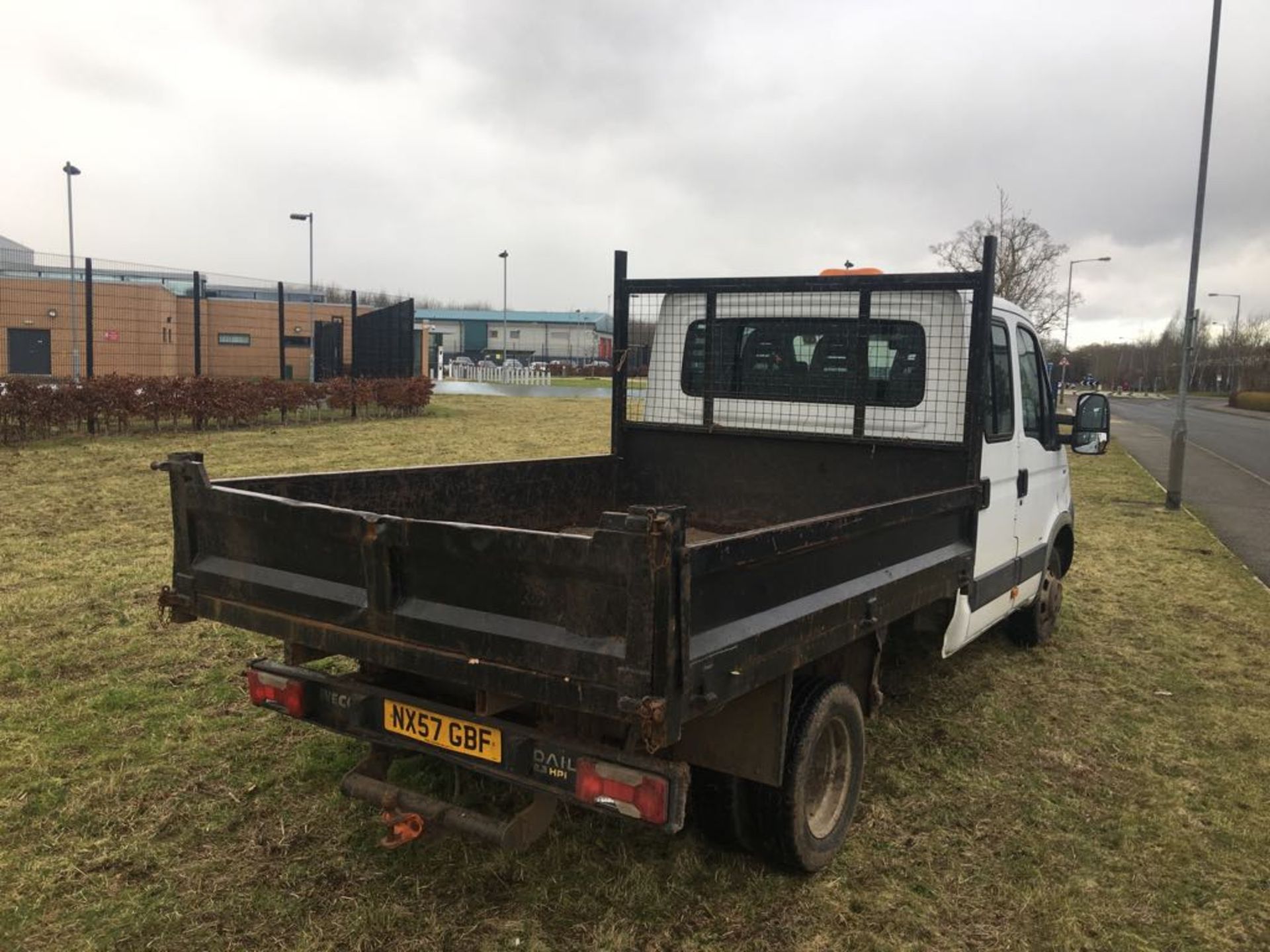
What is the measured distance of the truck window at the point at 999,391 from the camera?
4.38 metres

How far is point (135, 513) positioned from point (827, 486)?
24.0 ft

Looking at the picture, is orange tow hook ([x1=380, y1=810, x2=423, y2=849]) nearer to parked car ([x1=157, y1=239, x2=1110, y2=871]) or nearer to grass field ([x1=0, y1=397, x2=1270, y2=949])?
parked car ([x1=157, y1=239, x2=1110, y2=871])

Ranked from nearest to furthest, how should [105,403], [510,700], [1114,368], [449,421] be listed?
[510,700], [105,403], [449,421], [1114,368]

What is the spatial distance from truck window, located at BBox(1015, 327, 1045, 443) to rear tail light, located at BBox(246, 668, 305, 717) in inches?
148

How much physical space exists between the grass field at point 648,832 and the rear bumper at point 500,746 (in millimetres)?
443

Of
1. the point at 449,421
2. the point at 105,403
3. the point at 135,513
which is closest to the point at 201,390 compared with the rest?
the point at 105,403

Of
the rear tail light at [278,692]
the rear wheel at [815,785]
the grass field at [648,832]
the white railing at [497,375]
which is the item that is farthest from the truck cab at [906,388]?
the white railing at [497,375]

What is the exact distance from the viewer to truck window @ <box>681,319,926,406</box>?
4.52 metres

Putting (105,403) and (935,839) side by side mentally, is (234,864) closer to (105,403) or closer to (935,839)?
(935,839)

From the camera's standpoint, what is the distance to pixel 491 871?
321 centimetres

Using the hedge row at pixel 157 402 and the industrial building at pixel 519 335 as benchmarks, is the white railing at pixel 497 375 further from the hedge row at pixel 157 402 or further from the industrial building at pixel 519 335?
the industrial building at pixel 519 335

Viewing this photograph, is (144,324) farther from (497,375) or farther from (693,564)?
(497,375)

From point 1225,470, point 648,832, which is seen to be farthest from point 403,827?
point 1225,470

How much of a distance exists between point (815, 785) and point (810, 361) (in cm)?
231
